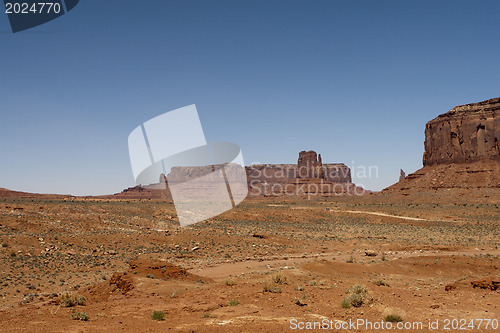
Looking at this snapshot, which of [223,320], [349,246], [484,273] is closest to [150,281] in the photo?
[223,320]

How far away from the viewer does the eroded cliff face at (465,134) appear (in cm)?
8475

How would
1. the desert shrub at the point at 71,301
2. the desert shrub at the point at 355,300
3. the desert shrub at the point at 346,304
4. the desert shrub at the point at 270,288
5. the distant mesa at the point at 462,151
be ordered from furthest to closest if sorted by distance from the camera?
the distant mesa at the point at 462,151 < the desert shrub at the point at 270,288 < the desert shrub at the point at 71,301 < the desert shrub at the point at 355,300 < the desert shrub at the point at 346,304

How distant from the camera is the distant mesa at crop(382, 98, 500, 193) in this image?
82.2 meters

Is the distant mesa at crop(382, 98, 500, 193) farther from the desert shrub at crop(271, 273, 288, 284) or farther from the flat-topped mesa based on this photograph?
the desert shrub at crop(271, 273, 288, 284)

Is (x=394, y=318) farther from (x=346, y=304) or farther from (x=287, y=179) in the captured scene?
(x=287, y=179)

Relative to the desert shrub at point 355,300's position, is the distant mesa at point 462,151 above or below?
above

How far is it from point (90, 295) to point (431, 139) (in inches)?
4094

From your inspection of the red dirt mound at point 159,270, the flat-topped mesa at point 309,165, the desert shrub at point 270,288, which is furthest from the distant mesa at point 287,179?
the desert shrub at point 270,288

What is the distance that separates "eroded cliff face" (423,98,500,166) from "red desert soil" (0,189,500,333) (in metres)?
55.9

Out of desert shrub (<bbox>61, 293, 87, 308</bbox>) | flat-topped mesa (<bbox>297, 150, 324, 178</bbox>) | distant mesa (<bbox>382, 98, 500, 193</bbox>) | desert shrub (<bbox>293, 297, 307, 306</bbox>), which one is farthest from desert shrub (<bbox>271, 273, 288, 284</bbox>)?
flat-topped mesa (<bbox>297, 150, 324, 178</bbox>)

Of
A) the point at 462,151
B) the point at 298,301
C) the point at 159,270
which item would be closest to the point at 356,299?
the point at 298,301

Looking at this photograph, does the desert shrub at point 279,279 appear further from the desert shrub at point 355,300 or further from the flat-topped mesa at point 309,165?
the flat-topped mesa at point 309,165

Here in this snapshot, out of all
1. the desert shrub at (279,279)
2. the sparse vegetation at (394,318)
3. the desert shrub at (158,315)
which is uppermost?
the desert shrub at (158,315)

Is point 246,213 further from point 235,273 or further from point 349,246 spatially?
point 235,273
